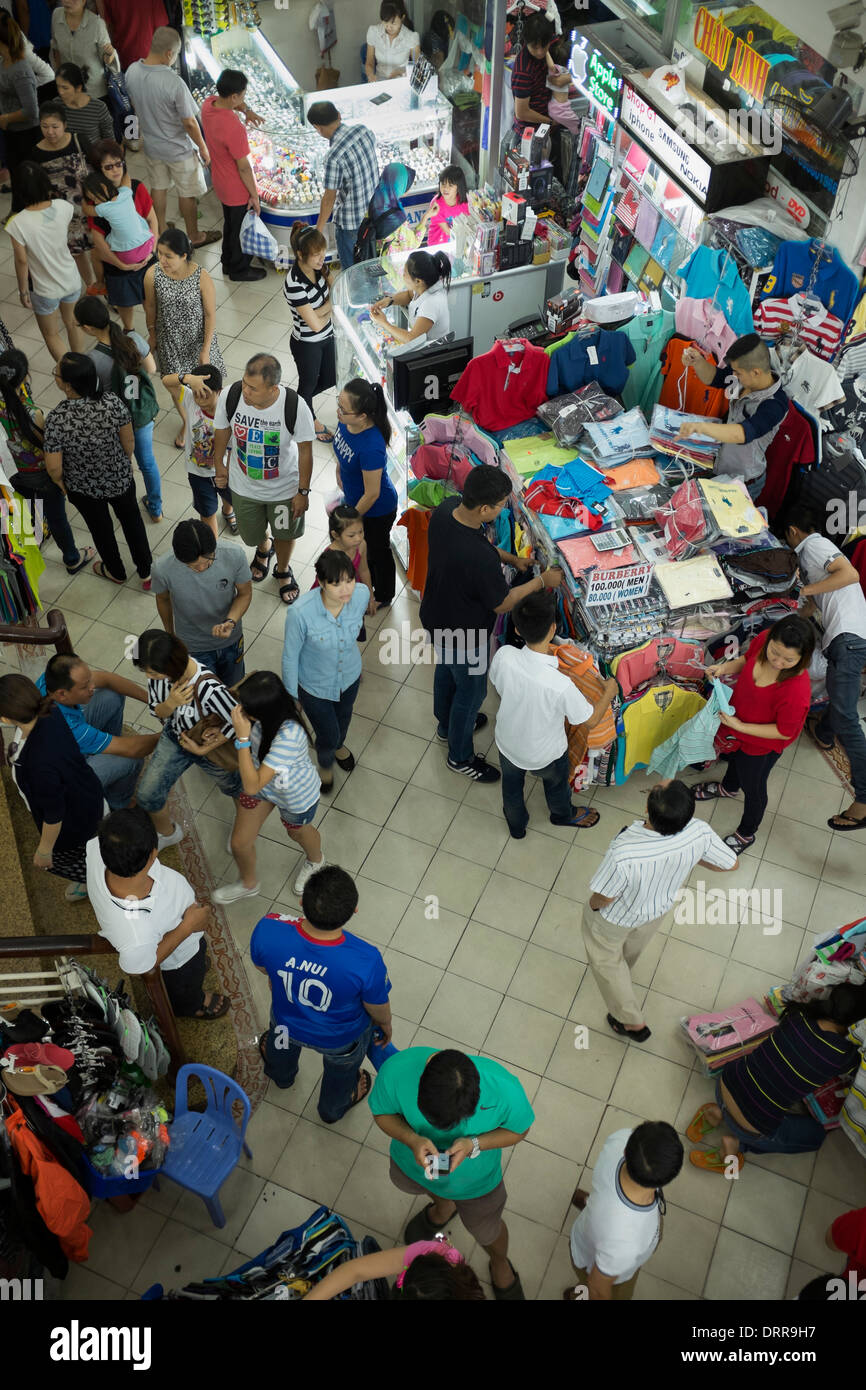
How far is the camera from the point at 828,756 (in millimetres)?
6324

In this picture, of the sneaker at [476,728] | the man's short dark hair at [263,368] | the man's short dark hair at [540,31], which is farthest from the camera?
the man's short dark hair at [540,31]

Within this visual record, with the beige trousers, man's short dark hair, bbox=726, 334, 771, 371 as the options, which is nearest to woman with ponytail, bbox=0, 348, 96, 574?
man's short dark hair, bbox=726, 334, 771, 371

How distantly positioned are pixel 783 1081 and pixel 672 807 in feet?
3.90

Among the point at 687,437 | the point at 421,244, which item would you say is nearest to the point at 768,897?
the point at 687,437

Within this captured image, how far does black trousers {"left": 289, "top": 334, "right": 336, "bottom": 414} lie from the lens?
7.43 metres

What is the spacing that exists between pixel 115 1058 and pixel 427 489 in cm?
348

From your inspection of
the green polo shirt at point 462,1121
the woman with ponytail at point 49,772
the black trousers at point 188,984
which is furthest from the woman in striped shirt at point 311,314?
the green polo shirt at point 462,1121

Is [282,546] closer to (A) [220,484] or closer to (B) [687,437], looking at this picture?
(A) [220,484]

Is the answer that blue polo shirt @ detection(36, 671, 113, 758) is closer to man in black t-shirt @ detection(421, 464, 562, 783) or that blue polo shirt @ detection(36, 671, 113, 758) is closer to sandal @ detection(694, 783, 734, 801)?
man in black t-shirt @ detection(421, 464, 562, 783)

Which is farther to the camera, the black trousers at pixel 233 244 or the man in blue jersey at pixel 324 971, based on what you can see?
the black trousers at pixel 233 244

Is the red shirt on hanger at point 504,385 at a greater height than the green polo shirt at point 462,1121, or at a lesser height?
greater

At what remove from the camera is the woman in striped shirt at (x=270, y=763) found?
4.78 metres

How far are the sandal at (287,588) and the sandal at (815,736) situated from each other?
3.10 metres

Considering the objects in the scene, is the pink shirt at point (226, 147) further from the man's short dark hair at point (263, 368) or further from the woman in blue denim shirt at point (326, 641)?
the woman in blue denim shirt at point (326, 641)
